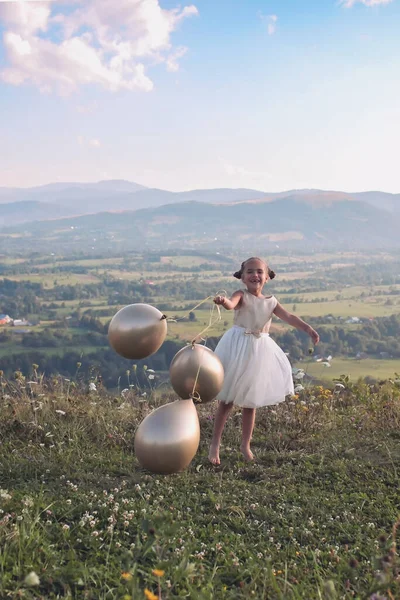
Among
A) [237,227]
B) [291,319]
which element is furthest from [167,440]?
[237,227]

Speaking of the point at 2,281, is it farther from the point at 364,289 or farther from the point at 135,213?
the point at 135,213

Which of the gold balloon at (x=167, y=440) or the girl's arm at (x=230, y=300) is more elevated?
the girl's arm at (x=230, y=300)

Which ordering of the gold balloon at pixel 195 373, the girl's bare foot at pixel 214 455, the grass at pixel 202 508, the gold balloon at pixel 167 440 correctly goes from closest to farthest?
1. the grass at pixel 202 508
2. the gold balloon at pixel 167 440
3. the gold balloon at pixel 195 373
4. the girl's bare foot at pixel 214 455

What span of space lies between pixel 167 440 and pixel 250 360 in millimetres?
1400

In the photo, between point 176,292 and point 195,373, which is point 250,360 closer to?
point 195,373

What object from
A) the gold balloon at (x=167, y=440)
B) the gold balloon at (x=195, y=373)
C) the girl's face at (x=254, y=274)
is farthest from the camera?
the girl's face at (x=254, y=274)

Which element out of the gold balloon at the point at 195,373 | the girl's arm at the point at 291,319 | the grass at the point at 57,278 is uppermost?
the girl's arm at the point at 291,319

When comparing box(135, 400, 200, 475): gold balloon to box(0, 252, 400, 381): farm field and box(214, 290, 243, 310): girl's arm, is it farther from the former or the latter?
box(0, 252, 400, 381): farm field

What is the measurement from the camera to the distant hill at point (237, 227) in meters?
122

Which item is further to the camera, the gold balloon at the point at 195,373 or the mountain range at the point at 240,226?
the mountain range at the point at 240,226

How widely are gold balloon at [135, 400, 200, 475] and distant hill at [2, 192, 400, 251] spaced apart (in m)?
106

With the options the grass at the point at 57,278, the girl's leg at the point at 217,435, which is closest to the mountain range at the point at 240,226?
the grass at the point at 57,278

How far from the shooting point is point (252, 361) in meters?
4.64

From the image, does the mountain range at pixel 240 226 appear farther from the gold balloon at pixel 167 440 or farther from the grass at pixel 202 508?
the gold balloon at pixel 167 440
